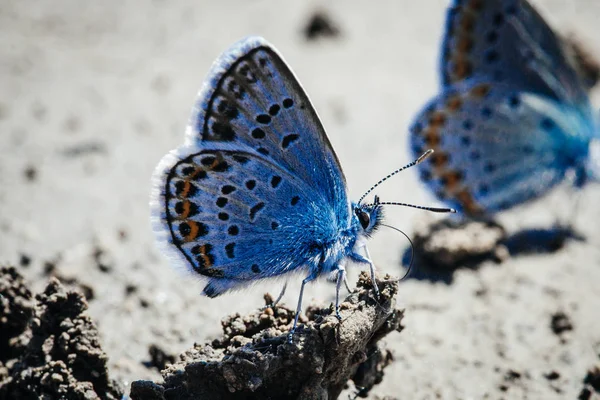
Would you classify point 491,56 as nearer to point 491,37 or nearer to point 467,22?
point 491,37

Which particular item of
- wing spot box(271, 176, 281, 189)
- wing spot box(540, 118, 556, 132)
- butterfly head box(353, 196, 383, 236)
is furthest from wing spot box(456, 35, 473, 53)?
wing spot box(271, 176, 281, 189)

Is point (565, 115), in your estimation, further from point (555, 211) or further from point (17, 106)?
point (17, 106)

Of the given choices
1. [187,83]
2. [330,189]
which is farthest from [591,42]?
[330,189]

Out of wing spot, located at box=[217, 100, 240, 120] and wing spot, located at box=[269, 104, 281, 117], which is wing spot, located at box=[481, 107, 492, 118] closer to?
wing spot, located at box=[269, 104, 281, 117]

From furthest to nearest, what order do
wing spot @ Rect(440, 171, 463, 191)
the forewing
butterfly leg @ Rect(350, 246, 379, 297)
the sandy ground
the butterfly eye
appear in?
1. wing spot @ Rect(440, 171, 463, 191)
2. the sandy ground
3. the butterfly eye
4. the forewing
5. butterfly leg @ Rect(350, 246, 379, 297)

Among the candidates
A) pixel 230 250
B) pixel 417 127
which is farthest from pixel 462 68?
pixel 230 250

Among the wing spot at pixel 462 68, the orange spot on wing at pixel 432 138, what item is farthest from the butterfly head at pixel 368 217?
the wing spot at pixel 462 68
